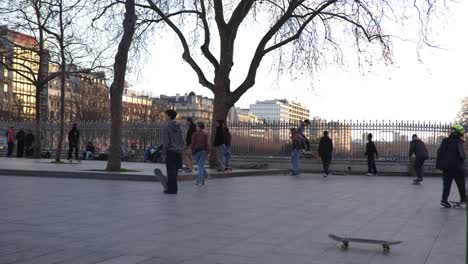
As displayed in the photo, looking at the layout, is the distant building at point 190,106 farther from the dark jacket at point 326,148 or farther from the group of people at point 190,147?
the group of people at point 190,147

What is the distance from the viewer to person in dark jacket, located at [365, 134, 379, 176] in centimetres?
2300

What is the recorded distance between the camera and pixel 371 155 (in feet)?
76.1

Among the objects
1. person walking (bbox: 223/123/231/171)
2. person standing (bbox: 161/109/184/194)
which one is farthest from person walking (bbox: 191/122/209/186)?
person walking (bbox: 223/123/231/171)

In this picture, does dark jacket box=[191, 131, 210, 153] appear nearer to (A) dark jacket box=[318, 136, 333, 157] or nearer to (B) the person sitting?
(A) dark jacket box=[318, 136, 333, 157]

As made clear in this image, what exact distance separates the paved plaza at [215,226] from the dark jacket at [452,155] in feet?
3.02

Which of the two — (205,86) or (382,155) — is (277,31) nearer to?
(205,86)

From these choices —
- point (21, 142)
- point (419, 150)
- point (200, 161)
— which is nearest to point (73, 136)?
point (21, 142)

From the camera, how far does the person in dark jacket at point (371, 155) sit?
23000mm

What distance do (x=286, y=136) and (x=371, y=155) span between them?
4692mm

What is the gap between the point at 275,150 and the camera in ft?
86.6

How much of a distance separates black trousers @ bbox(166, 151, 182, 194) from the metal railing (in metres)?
14.0

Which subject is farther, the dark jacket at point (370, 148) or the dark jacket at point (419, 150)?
the dark jacket at point (370, 148)

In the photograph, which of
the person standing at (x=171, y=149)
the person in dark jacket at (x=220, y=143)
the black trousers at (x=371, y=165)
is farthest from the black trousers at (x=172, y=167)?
the black trousers at (x=371, y=165)

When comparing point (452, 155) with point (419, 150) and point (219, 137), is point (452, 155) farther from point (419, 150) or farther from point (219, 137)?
point (219, 137)
